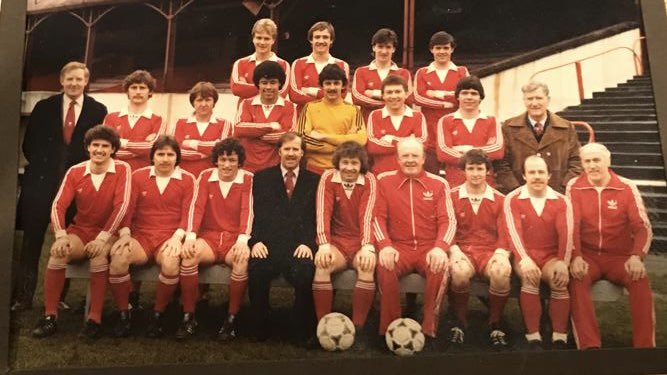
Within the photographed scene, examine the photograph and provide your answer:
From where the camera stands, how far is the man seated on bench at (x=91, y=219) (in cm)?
175

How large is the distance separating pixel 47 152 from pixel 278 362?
3.80 feet

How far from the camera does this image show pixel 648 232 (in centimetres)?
202

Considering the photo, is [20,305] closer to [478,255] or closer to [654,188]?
[478,255]

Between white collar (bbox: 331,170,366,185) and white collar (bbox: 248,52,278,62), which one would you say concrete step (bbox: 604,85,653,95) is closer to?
white collar (bbox: 331,170,366,185)

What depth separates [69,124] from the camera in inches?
75.2

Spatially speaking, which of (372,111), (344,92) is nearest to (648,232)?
(372,111)

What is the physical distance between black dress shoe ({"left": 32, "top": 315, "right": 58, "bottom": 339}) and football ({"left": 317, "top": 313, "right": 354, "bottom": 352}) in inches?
35.8

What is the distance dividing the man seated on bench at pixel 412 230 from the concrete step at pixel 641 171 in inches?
29.9

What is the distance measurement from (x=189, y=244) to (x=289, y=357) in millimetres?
545

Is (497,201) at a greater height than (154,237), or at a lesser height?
greater

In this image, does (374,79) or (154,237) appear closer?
(154,237)

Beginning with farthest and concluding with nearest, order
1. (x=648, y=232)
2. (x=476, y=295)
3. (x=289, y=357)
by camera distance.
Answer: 1. (x=648, y=232)
2. (x=476, y=295)
3. (x=289, y=357)

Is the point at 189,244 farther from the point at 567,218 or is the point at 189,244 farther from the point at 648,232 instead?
the point at 648,232

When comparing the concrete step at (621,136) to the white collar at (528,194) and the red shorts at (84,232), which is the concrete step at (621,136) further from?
the red shorts at (84,232)
